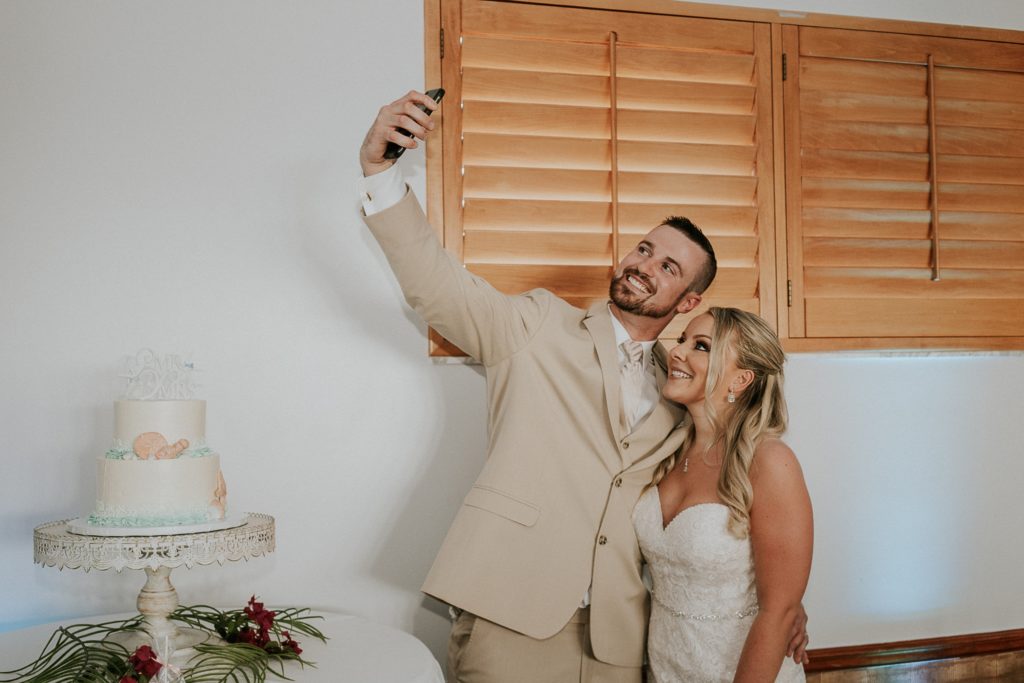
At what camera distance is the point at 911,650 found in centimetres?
257

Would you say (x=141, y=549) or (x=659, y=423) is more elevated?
(x=659, y=423)

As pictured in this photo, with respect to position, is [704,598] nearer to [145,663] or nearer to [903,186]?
[145,663]

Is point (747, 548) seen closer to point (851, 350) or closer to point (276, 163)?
point (851, 350)

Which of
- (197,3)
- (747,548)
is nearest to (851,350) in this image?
(747,548)

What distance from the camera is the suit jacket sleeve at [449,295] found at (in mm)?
1895

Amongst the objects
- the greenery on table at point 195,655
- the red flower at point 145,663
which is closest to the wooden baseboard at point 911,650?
the greenery on table at point 195,655

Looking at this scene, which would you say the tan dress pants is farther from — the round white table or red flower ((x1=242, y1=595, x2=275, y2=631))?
red flower ((x1=242, y1=595, x2=275, y2=631))

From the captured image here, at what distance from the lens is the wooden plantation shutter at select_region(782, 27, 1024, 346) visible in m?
2.59

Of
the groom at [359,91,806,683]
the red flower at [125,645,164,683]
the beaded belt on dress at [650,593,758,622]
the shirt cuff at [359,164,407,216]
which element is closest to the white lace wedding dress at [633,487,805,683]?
the beaded belt on dress at [650,593,758,622]

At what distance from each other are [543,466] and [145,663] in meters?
0.89

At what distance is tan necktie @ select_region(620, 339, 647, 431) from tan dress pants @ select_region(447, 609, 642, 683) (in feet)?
1.51

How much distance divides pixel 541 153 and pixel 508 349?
61cm

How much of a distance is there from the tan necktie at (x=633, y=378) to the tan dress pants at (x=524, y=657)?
1.51ft

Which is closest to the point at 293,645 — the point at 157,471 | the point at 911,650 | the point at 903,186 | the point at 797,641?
the point at 157,471
